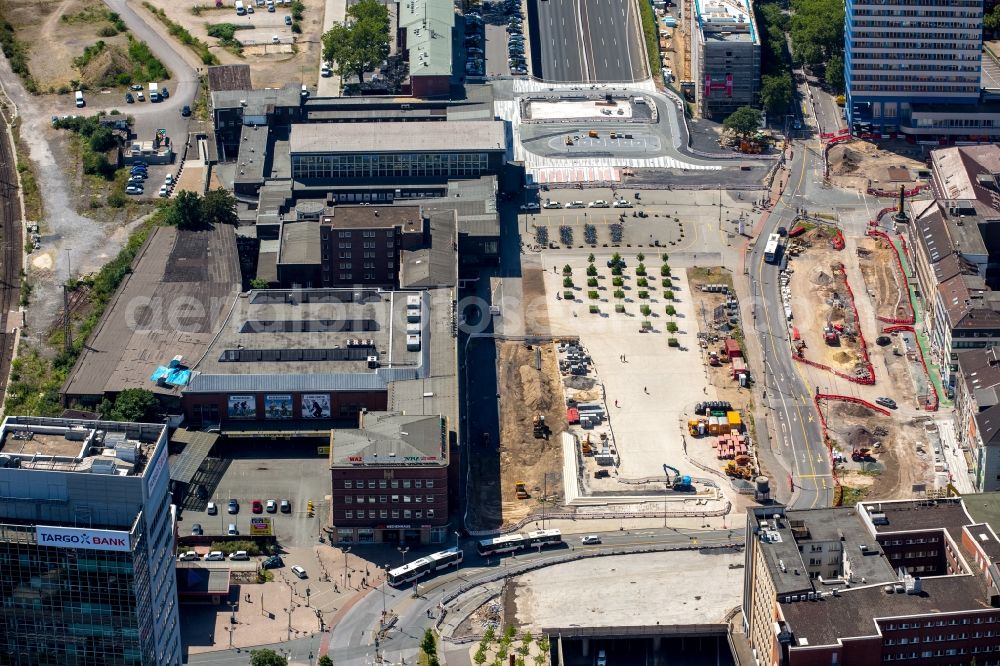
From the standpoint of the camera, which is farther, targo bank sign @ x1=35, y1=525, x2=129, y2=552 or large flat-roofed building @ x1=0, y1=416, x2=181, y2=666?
large flat-roofed building @ x1=0, y1=416, x2=181, y2=666

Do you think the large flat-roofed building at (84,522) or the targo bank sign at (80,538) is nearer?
the targo bank sign at (80,538)

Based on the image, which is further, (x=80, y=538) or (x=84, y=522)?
(x=84, y=522)

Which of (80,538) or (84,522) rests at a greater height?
(84,522)

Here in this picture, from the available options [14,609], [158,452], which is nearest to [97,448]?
[158,452]
